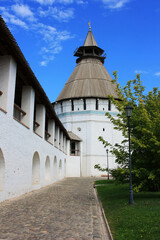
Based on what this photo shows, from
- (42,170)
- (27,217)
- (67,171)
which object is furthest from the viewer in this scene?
(67,171)

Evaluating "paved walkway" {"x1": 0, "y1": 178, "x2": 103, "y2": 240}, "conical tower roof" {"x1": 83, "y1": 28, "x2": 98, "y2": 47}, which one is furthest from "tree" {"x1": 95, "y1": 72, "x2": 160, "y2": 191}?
"conical tower roof" {"x1": 83, "y1": 28, "x2": 98, "y2": 47}

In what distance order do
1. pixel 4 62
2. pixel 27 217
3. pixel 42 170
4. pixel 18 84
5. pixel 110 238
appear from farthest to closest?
pixel 42 170
pixel 18 84
pixel 4 62
pixel 27 217
pixel 110 238

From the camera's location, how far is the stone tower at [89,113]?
35500mm

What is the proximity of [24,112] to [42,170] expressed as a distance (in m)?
5.58

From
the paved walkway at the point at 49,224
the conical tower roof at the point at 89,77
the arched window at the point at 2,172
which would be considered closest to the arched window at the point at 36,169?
the arched window at the point at 2,172

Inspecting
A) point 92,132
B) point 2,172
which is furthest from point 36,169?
point 92,132

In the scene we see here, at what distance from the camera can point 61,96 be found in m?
40.1

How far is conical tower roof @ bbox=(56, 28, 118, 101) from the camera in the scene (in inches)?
1476

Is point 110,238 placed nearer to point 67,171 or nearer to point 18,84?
point 18,84

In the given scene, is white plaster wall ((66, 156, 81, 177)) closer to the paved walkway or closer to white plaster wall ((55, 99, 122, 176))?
white plaster wall ((55, 99, 122, 176))

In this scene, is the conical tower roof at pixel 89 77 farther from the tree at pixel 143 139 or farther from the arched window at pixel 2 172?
the arched window at pixel 2 172

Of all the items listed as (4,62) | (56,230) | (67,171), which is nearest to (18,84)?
(4,62)

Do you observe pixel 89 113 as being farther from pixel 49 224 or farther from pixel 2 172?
pixel 49 224

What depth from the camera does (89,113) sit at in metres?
36.2
